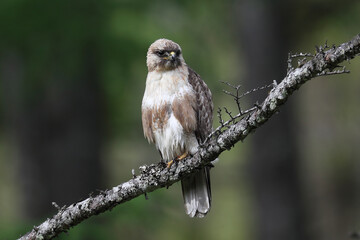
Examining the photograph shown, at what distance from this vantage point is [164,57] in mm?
5492

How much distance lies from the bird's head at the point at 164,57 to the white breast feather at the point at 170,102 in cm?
13

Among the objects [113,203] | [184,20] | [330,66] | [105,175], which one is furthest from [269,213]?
[330,66]

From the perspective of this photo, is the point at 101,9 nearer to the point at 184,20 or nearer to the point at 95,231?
the point at 184,20

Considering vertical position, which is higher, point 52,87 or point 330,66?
point 52,87

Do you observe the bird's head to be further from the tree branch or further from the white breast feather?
the tree branch

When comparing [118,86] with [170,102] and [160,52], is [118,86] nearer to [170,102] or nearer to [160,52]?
[160,52]

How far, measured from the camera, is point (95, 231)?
6750mm

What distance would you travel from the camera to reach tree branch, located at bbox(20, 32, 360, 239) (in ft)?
10.6

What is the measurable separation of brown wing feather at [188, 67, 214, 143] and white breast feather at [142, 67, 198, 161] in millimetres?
82

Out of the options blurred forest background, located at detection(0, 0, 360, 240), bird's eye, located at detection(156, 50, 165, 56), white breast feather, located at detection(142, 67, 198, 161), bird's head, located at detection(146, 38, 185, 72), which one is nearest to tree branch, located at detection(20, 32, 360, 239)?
white breast feather, located at detection(142, 67, 198, 161)

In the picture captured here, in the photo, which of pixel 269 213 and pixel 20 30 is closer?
pixel 20 30

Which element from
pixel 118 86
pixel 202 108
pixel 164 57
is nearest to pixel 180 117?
pixel 202 108

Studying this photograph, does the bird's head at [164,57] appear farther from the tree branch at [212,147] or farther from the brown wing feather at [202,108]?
the tree branch at [212,147]

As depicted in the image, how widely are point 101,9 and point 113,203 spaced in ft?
13.2
